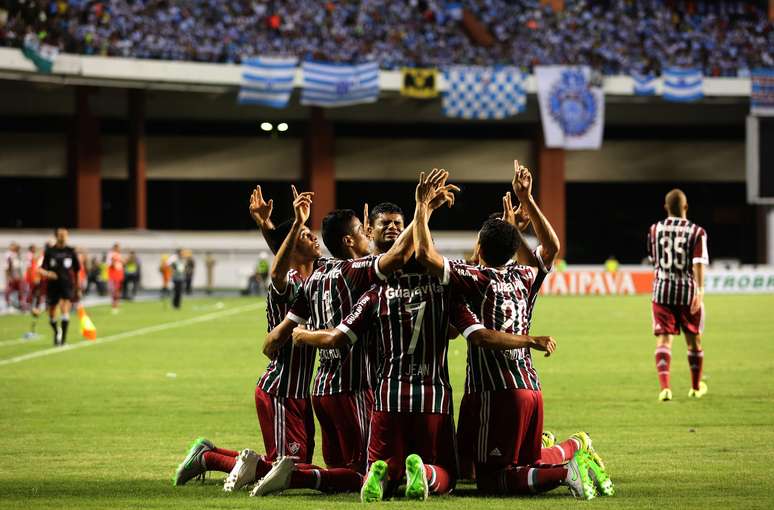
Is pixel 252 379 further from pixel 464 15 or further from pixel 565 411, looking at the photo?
pixel 464 15

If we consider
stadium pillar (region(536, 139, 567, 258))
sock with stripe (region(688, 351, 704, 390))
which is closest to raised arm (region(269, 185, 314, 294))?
sock with stripe (region(688, 351, 704, 390))

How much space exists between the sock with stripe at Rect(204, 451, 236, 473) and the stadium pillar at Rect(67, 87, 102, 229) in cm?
4727

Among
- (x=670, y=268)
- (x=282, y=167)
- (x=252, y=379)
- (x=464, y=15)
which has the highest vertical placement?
(x=464, y=15)

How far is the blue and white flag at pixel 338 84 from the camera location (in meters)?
51.8

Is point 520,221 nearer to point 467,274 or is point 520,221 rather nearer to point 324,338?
point 467,274

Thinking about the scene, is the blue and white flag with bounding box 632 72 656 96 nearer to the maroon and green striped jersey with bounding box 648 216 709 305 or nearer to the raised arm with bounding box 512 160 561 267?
the maroon and green striped jersey with bounding box 648 216 709 305

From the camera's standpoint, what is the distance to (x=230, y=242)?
182 ft

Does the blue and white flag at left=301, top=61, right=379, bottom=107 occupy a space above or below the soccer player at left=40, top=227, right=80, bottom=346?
above

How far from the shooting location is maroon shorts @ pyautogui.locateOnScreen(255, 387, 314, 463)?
898cm

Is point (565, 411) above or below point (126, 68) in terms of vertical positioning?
below

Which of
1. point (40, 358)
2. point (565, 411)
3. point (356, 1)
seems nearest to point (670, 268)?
point (565, 411)

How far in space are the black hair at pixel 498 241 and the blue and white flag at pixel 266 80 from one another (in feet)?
143

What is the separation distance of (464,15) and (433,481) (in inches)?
2072

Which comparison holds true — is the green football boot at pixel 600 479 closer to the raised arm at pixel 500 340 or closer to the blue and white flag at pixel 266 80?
the raised arm at pixel 500 340
